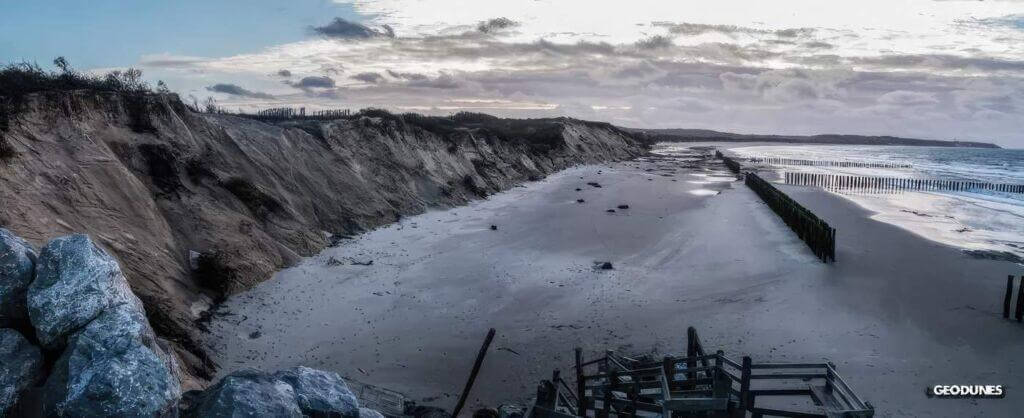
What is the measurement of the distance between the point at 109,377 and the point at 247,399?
1493 millimetres

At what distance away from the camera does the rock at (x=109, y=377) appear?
6.53m

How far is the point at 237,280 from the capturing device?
50.4ft

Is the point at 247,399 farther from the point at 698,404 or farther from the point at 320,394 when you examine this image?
the point at 698,404

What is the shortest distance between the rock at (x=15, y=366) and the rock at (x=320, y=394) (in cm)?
274

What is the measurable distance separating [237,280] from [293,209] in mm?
7156

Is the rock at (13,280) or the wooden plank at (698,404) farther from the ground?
the rock at (13,280)

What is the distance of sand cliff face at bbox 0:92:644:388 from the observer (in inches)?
495

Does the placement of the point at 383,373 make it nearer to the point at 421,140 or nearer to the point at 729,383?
the point at 729,383

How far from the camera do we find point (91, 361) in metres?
6.90

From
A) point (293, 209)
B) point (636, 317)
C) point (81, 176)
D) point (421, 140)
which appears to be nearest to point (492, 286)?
point (636, 317)

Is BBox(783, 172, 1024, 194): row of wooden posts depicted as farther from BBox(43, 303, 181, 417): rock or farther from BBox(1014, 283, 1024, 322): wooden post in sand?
BBox(43, 303, 181, 417): rock

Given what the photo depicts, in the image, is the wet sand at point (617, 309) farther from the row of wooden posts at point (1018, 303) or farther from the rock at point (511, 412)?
the rock at point (511, 412)

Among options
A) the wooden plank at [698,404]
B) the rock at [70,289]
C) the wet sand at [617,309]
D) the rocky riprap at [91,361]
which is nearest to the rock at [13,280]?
the rocky riprap at [91,361]

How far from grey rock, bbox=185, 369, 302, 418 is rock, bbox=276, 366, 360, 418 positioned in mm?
297
